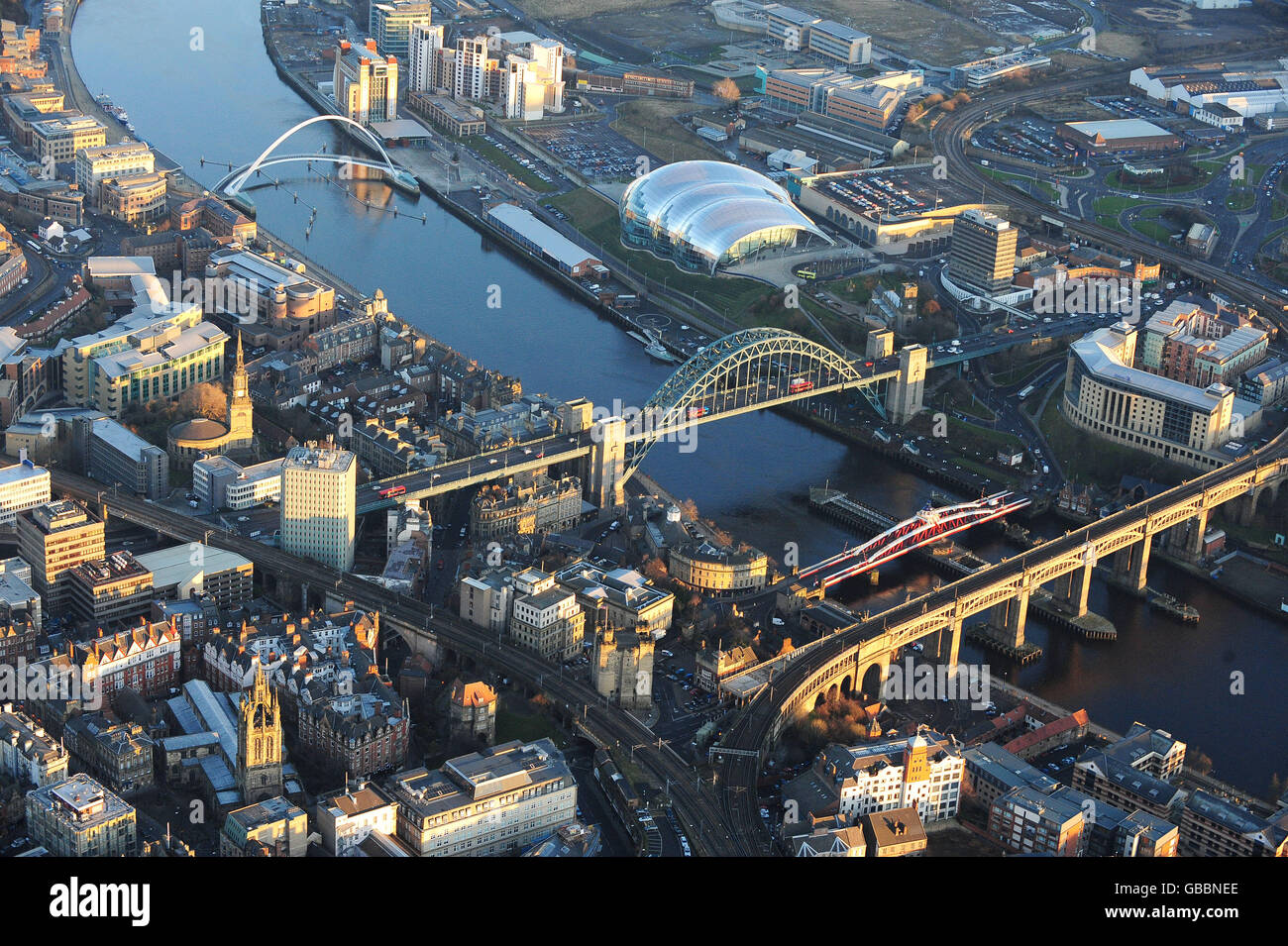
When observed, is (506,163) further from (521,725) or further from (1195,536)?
(521,725)

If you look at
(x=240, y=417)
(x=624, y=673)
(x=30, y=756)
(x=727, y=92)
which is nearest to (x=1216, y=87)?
(x=727, y=92)

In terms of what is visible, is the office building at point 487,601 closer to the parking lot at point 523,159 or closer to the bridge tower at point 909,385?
the bridge tower at point 909,385

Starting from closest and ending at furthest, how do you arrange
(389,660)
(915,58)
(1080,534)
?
(389,660)
(1080,534)
(915,58)

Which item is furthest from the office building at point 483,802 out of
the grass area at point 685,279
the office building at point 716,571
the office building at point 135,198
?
the office building at point 135,198

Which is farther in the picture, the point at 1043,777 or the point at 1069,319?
the point at 1069,319
